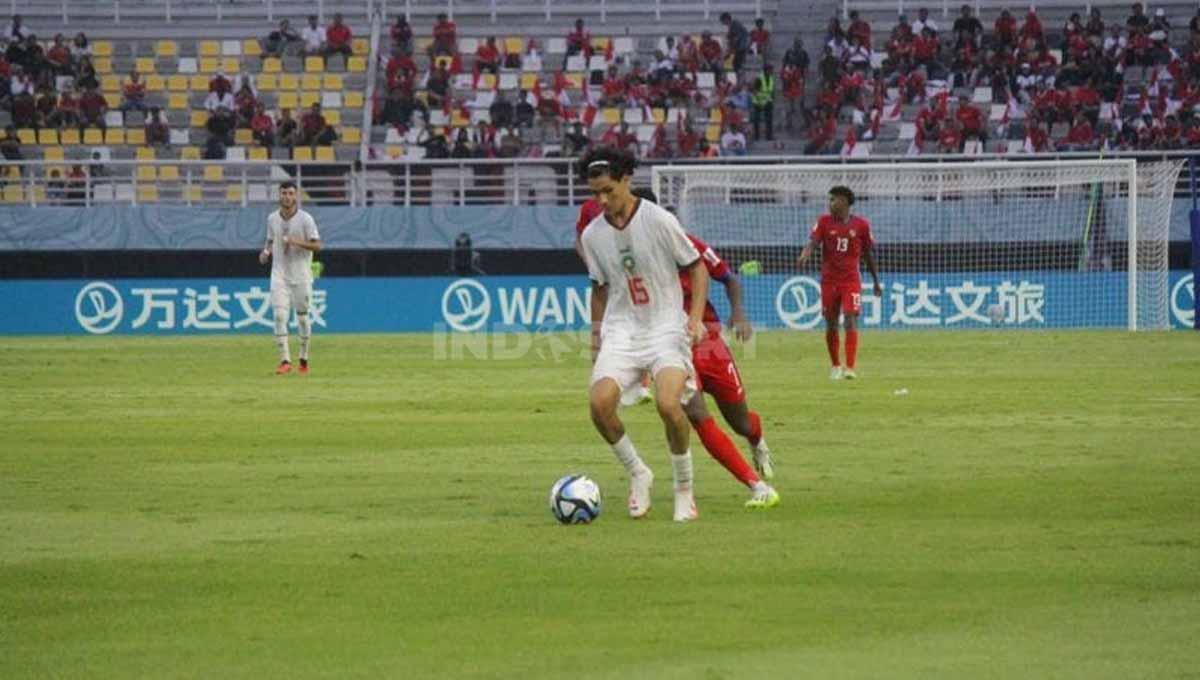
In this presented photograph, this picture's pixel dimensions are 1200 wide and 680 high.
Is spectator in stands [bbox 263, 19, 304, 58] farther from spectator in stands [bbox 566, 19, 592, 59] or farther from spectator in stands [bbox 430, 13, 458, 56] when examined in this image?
spectator in stands [bbox 566, 19, 592, 59]

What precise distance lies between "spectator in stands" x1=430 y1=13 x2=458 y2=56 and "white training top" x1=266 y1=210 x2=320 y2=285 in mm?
21035

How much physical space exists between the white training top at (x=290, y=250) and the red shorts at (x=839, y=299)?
6.82 meters

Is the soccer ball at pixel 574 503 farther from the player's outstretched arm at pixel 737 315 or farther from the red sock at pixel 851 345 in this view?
the red sock at pixel 851 345

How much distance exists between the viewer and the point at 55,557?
35.5 ft

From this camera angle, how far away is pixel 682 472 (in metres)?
12.1

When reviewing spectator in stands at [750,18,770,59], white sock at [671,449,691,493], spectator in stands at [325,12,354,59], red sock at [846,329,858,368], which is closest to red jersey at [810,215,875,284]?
red sock at [846,329,858,368]

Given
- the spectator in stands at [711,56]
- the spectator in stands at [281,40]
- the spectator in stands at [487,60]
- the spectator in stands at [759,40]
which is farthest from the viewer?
the spectator in stands at [281,40]

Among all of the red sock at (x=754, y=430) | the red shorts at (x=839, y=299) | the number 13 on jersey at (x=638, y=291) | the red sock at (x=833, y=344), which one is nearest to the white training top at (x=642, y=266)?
the number 13 on jersey at (x=638, y=291)

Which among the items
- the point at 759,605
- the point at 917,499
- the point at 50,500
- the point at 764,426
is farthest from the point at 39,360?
the point at 759,605

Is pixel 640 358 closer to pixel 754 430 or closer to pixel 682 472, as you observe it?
pixel 682 472

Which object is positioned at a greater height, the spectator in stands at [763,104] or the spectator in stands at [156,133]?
the spectator in stands at [763,104]

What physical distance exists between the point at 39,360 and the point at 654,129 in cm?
1857

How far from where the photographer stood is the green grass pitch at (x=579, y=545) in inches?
316

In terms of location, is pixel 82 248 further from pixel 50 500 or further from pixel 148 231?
pixel 50 500
